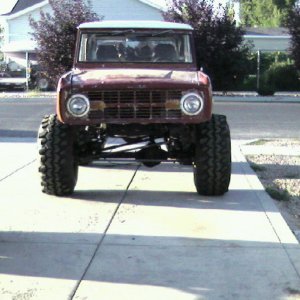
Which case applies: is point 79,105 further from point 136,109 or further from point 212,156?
point 212,156

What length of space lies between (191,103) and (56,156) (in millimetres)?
1713

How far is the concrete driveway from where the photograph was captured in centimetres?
462

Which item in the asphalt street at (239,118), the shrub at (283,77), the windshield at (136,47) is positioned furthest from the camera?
the shrub at (283,77)

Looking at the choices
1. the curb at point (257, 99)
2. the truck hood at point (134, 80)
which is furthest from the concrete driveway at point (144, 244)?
the curb at point (257, 99)

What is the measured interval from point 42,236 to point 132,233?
0.86 meters

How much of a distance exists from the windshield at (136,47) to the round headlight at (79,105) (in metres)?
1.55

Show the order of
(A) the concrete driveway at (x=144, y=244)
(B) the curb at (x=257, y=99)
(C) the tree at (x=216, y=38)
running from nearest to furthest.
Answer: (A) the concrete driveway at (x=144, y=244) < (B) the curb at (x=257, y=99) < (C) the tree at (x=216, y=38)

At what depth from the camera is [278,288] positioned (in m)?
4.61

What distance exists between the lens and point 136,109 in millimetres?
7062

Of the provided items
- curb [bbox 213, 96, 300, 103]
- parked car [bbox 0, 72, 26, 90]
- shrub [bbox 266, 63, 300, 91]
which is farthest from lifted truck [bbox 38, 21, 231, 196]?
parked car [bbox 0, 72, 26, 90]

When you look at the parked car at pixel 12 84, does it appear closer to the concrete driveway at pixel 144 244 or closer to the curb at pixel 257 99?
the curb at pixel 257 99

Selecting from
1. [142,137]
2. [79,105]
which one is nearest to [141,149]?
[142,137]

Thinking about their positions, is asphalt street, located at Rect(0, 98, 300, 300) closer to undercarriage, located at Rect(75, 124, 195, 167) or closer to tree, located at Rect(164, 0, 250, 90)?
undercarriage, located at Rect(75, 124, 195, 167)

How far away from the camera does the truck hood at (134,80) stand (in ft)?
23.0
